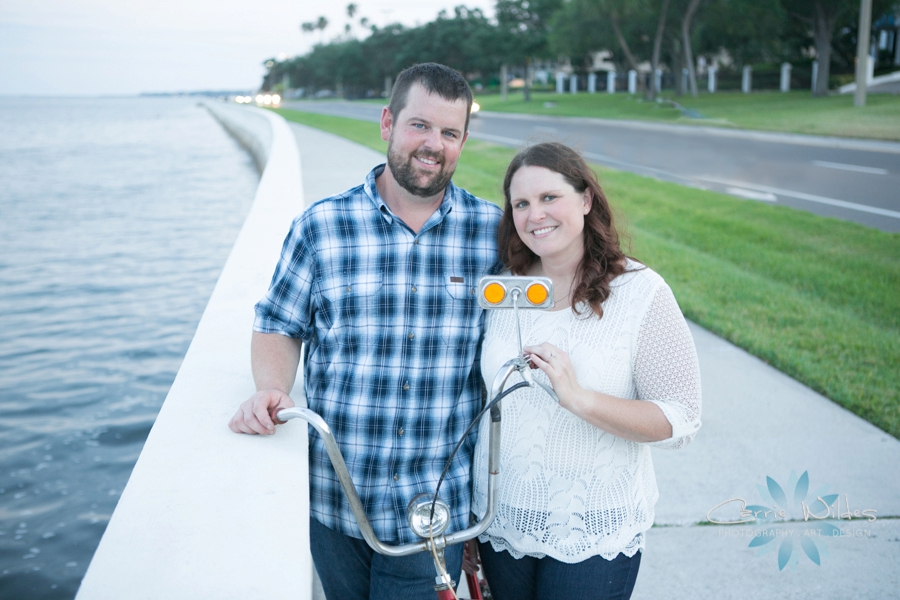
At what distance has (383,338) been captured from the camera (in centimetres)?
243

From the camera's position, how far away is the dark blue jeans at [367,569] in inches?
95.3

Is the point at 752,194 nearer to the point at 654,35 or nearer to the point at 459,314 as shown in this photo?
the point at 459,314

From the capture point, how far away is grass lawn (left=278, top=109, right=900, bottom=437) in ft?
16.6

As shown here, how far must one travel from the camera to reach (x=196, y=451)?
7.22 ft

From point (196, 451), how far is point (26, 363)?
680cm

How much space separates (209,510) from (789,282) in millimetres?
6622

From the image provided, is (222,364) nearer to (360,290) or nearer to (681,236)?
(360,290)

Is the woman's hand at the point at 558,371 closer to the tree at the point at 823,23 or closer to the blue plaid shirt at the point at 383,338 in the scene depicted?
the blue plaid shirt at the point at 383,338

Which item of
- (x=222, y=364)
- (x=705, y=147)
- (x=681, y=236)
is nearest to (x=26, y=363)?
(x=222, y=364)

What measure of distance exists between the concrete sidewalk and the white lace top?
96cm

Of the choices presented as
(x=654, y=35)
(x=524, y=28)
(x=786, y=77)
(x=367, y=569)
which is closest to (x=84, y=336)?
(x=367, y=569)

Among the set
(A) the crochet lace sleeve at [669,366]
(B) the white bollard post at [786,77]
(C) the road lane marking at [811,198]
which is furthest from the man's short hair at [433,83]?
(B) the white bollard post at [786,77]

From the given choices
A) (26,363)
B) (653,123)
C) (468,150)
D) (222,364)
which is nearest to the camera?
(222,364)

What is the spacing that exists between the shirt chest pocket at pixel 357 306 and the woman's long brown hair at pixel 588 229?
466 mm
